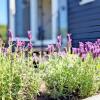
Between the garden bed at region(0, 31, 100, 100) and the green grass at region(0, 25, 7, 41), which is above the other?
the green grass at region(0, 25, 7, 41)

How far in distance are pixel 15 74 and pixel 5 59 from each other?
0.25m

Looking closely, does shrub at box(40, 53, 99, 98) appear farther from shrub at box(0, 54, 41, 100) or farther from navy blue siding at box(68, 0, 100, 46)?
navy blue siding at box(68, 0, 100, 46)

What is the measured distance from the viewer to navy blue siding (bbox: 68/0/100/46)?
31.0ft

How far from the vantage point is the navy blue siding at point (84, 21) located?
944cm

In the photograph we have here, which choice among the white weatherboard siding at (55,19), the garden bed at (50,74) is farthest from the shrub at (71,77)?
the white weatherboard siding at (55,19)

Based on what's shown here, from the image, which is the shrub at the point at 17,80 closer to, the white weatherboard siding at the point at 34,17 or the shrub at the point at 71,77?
the shrub at the point at 71,77

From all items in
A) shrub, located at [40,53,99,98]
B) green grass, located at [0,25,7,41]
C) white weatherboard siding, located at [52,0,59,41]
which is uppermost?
white weatherboard siding, located at [52,0,59,41]

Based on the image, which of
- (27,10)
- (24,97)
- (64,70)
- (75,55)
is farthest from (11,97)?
(27,10)

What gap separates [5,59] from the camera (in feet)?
14.5

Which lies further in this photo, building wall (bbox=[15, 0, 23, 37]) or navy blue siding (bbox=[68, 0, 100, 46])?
building wall (bbox=[15, 0, 23, 37])

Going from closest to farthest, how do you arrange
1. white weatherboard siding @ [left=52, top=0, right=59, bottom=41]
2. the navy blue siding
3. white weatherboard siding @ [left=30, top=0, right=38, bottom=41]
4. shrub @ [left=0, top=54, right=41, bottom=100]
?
1. shrub @ [left=0, top=54, right=41, bottom=100]
2. the navy blue siding
3. white weatherboard siding @ [left=52, top=0, right=59, bottom=41]
4. white weatherboard siding @ [left=30, top=0, right=38, bottom=41]

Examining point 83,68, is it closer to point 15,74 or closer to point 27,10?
point 15,74

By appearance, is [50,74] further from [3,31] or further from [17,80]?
[3,31]

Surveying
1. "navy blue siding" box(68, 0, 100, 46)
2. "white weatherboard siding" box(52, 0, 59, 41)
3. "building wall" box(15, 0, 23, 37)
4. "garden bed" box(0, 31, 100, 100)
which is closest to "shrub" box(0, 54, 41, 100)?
"garden bed" box(0, 31, 100, 100)
